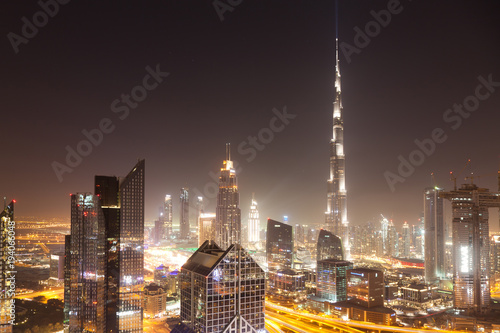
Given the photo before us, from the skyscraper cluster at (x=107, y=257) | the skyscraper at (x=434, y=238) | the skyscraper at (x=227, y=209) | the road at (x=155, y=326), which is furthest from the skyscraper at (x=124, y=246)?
the skyscraper at (x=434, y=238)

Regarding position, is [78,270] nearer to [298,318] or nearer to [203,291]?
[203,291]

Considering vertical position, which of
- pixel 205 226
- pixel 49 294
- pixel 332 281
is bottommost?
pixel 49 294

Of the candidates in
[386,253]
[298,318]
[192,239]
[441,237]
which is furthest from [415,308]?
[192,239]

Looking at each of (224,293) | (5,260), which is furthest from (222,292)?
(5,260)

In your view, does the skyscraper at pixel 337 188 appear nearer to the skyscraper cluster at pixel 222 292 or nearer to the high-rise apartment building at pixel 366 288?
the high-rise apartment building at pixel 366 288

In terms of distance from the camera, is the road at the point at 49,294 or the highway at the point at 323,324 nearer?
the highway at the point at 323,324

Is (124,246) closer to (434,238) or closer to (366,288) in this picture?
(366,288)
